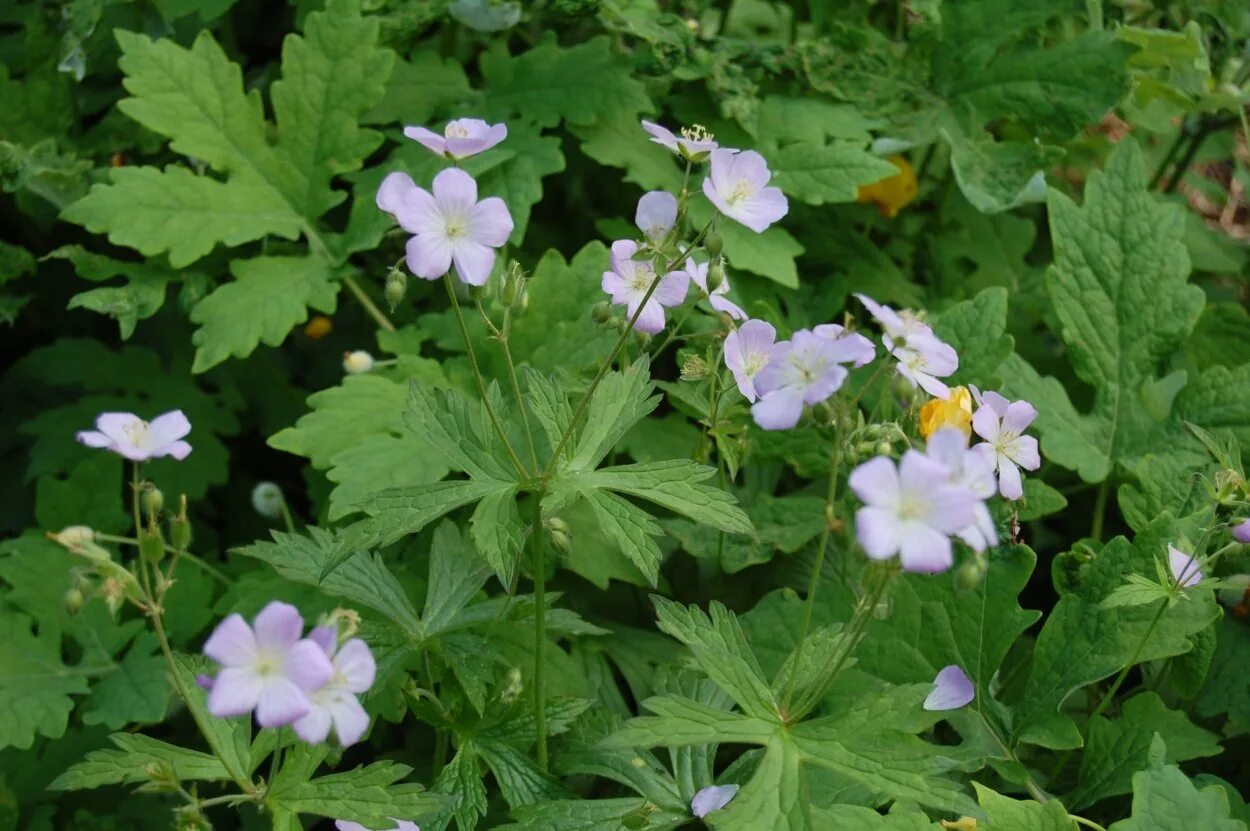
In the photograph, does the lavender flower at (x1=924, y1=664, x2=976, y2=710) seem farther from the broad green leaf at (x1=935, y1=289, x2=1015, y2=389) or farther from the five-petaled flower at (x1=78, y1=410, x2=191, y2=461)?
the five-petaled flower at (x1=78, y1=410, x2=191, y2=461)

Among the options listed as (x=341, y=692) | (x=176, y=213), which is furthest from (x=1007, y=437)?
(x=176, y=213)

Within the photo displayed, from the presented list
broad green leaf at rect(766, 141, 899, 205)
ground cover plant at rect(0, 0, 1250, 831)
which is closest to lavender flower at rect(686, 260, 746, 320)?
ground cover plant at rect(0, 0, 1250, 831)

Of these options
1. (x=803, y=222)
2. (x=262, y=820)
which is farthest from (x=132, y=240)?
(x=803, y=222)

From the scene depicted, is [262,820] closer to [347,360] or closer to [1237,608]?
[347,360]

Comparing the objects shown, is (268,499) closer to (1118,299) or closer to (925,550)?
(925,550)

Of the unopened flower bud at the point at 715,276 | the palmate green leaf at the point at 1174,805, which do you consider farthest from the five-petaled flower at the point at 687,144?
the palmate green leaf at the point at 1174,805
